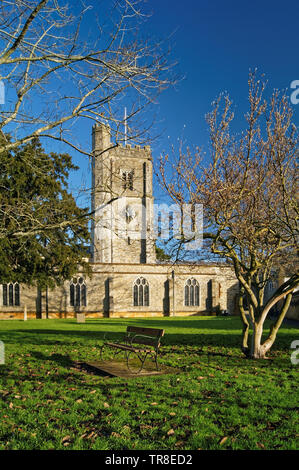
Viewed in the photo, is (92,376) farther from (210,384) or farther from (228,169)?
(228,169)

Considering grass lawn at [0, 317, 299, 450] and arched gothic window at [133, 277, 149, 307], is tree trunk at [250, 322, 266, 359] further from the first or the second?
arched gothic window at [133, 277, 149, 307]

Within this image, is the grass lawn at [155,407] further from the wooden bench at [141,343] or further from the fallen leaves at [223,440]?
the wooden bench at [141,343]

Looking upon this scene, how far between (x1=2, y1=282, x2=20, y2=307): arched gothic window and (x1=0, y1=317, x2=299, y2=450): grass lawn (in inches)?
995

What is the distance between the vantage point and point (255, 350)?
34.3 feet

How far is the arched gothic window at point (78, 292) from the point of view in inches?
1419

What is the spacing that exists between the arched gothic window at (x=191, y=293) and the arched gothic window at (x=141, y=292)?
4.13 metres

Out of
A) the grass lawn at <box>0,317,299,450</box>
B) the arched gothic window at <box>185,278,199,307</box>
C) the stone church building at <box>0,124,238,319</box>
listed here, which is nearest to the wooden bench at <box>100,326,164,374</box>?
the grass lawn at <box>0,317,299,450</box>

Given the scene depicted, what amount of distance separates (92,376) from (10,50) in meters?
6.35

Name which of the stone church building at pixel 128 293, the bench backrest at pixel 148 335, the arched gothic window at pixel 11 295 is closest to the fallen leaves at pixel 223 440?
the bench backrest at pixel 148 335

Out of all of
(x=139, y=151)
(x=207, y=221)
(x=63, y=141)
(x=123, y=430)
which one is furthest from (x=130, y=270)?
(x=123, y=430)

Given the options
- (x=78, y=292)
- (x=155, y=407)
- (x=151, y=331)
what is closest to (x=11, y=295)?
(x=78, y=292)

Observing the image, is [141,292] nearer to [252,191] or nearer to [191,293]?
[191,293]

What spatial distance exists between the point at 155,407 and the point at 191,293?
34.1m
